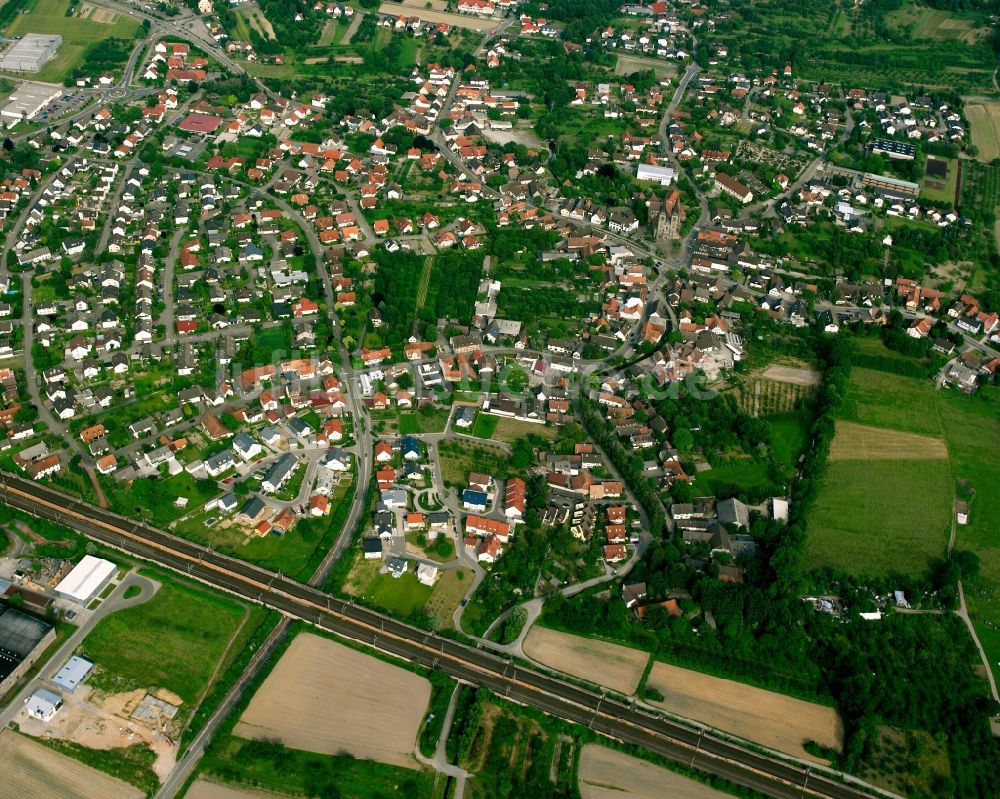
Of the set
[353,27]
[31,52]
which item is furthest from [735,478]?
[31,52]

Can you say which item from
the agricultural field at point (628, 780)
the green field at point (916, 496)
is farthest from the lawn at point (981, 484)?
the agricultural field at point (628, 780)

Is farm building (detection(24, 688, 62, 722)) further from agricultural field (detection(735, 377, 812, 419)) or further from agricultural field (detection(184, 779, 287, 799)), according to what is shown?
agricultural field (detection(735, 377, 812, 419))

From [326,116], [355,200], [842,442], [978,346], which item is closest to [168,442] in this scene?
[355,200]

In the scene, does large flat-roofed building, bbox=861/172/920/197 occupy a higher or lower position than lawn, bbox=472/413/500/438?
higher

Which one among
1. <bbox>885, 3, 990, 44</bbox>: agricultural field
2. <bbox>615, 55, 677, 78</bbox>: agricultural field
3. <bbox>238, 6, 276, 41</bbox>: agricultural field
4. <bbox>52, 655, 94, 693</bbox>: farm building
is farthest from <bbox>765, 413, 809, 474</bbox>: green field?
<bbox>885, 3, 990, 44</bbox>: agricultural field

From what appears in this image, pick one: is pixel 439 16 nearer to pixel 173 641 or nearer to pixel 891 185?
pixel 891 185

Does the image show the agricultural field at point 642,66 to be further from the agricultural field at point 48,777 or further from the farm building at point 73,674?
the agricultural field at point 48,777

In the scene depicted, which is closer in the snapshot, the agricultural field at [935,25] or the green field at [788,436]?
the green field at [788,436]
